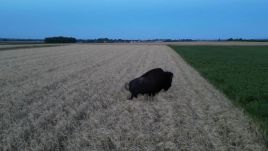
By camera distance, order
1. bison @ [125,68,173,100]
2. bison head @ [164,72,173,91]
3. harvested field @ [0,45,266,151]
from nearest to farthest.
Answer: harvested field @ [0,45,266,151] → bison @ [125,68,173,100] → bison head @ [164,72,173,91]

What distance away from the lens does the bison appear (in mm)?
12055

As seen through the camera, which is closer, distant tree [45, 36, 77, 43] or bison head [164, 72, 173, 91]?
bison head [164, 72, 173, 91]

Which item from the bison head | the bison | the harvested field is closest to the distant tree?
the harvested field

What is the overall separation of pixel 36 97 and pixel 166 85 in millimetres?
3870

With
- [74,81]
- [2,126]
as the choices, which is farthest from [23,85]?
[2,126]

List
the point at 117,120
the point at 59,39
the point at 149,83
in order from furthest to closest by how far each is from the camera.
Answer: the point at 59,39 < the point at 149,83 < the point at 117,120

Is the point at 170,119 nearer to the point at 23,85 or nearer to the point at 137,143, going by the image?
the point at 137,143

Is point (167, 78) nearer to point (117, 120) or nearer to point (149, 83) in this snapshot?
point (149, 83)

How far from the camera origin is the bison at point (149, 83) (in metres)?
12.1

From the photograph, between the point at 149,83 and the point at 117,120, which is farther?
the point at 149,83

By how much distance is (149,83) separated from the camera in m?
12.1

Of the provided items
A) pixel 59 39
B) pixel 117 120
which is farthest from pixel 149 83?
pixel 59 39

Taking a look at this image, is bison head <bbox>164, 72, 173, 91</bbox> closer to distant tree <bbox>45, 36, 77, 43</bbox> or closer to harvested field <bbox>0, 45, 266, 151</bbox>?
harvested field <bbox>0, 45, 266, 151</bbox>

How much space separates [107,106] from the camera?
439 inches
